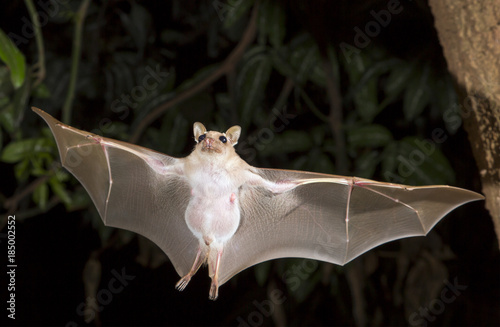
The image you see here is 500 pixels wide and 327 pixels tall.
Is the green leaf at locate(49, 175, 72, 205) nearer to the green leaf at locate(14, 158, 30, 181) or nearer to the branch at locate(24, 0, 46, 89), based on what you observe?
the green leaf at locate(14, 158, 30, 181)

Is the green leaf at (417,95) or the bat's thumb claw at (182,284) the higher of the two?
the green leaf at (417,95)

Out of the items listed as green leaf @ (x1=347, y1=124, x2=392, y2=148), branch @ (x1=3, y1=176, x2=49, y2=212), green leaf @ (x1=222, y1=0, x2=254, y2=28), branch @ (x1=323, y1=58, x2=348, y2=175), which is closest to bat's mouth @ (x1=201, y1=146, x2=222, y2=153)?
green leaf @ (x1=222, y1=0, x2=254, y2=28)

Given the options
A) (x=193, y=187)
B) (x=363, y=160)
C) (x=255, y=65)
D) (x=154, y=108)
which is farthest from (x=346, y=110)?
(x=193, y=187)

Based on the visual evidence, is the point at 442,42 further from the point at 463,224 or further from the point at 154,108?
the point at 463,224

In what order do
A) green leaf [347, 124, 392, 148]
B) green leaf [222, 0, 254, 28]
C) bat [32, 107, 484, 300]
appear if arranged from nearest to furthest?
bat [32, 107, 484, 300] → green leaf [222, 0, 254, 28] → green leaf [347, 124, 392, 148]

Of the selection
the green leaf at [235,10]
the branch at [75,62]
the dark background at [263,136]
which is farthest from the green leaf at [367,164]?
the branch at [75,62]

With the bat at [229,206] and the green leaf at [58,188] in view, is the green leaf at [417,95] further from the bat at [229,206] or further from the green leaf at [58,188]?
the green leaf at [58,188]
